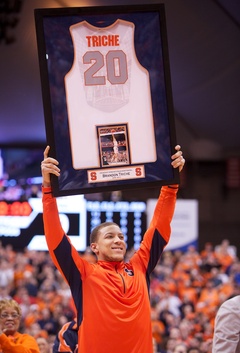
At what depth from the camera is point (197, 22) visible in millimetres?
6926

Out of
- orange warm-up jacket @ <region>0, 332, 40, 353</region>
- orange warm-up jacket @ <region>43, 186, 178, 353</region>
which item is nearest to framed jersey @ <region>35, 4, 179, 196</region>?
orange warm-up jacket @ <region>43, 186, 178, 353</region>

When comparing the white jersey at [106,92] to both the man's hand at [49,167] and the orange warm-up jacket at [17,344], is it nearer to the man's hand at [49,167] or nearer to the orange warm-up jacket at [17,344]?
the man's hand at [49,167]

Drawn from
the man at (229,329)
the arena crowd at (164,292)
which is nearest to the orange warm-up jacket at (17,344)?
the man at (229,329)

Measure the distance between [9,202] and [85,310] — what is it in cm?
530

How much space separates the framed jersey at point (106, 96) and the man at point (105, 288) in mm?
122

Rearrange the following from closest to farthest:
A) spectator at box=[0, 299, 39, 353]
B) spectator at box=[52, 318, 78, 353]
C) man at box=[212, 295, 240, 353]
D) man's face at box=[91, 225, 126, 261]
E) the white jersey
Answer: man at box=[212, 295, 240, 353], the white jersey, man's face at box=[91, 225, 126, 261], spectator at box=[0, 299, 39, 353], spectator at box=[52, 318, 78, 353]

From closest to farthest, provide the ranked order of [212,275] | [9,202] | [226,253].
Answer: [9,202], [212,275], [226,253]

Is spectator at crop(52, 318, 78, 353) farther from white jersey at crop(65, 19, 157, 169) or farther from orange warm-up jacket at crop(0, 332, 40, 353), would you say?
white jersey at crop(65, 19, 157, 169)

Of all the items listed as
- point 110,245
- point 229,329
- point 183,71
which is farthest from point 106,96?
point 183,71

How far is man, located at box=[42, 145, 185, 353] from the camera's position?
3.80 m

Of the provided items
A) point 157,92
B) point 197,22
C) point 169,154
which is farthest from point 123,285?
point 197,22

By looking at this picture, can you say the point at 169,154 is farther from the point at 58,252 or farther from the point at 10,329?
the point at 10,329

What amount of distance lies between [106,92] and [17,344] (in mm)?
1594

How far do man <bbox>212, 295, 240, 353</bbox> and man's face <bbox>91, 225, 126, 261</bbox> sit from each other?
0.91 metres
